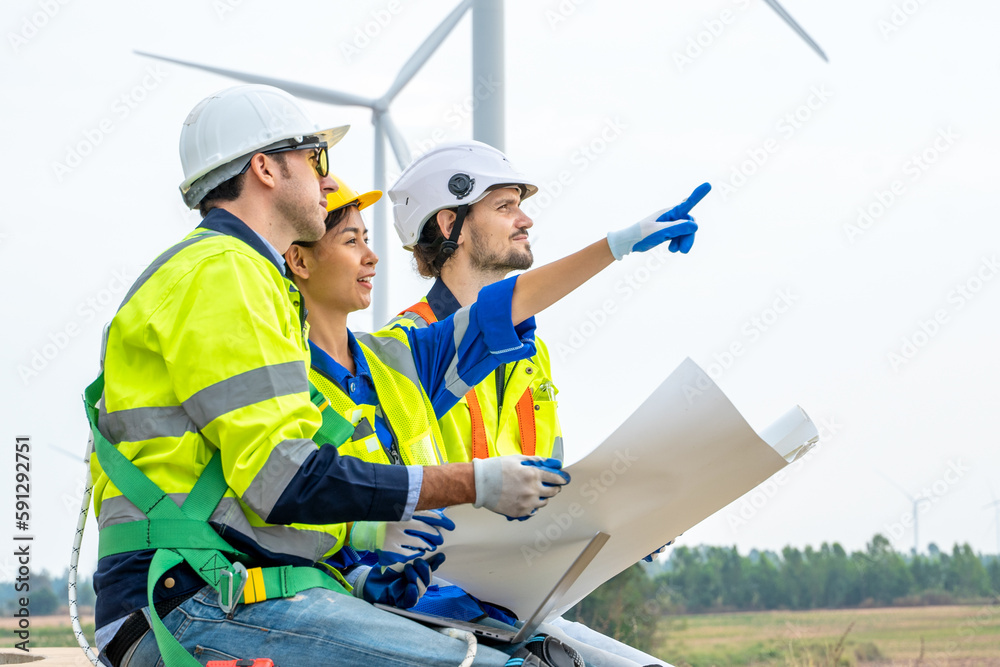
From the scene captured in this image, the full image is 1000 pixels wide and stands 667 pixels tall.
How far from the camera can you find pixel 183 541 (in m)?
2.67

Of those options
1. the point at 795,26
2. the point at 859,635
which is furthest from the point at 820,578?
the point at 795,26

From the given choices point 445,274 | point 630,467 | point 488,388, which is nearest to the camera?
point 630,467

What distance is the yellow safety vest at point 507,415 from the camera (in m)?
4.47

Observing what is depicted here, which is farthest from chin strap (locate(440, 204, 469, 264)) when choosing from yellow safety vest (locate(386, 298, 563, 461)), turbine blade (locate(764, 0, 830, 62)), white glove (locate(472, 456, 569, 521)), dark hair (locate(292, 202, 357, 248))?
turbine blade (locate(764, 0, 830, 62))

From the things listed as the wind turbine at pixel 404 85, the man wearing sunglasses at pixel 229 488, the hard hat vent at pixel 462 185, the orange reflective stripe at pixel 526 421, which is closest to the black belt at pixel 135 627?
the man wearing sunglasses at pixel 229 488

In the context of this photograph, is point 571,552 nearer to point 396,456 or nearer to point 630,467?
point 630,467

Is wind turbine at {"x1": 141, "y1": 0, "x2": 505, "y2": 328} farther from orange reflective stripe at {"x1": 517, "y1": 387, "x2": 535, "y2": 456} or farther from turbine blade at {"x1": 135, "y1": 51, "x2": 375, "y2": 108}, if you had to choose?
orange reflective stripe at {"x1": 517, "y1": 387, "x2": 535, "y2": 456}

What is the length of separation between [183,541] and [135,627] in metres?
0.25

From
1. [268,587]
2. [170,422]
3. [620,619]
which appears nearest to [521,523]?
[268,587]

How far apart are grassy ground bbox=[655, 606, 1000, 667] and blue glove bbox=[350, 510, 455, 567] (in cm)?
2111

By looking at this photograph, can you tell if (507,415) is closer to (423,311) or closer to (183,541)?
(423,311)

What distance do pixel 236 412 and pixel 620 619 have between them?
70.7ft

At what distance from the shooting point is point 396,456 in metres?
3.68

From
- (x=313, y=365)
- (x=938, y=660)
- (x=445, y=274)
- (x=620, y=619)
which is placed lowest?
(x=938, y=660)
